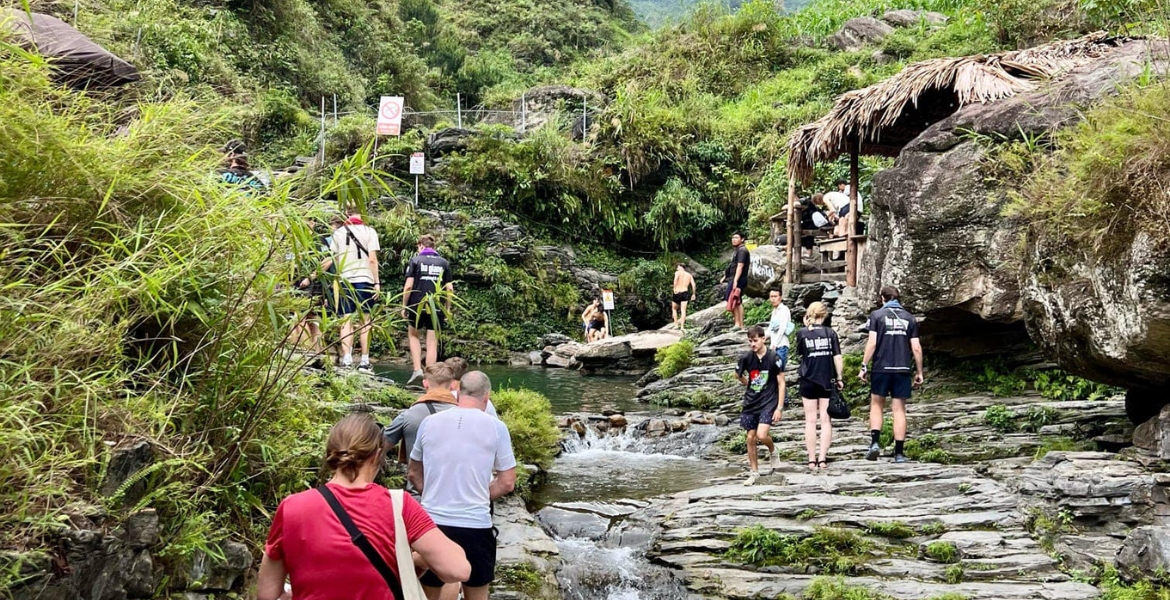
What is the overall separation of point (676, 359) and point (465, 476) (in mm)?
11127

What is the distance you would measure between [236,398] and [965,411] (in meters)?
8.26

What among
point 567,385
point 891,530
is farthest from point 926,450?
point 567,385

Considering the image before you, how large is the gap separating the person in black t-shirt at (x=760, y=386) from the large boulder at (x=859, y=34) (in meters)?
22.6

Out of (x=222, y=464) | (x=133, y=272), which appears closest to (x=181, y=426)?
(x=222, y=464)

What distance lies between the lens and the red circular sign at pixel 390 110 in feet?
61.3

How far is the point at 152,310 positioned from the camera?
4531mm

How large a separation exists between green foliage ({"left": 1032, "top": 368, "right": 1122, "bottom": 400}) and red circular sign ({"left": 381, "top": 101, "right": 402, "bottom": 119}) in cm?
1343

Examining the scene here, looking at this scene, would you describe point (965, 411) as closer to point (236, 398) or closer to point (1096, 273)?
point (1096, 273)

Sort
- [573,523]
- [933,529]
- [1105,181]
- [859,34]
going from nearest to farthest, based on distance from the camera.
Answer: [933,529] < [1105,181] < [573,523] < [859,34]

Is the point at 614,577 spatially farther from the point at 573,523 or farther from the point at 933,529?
the point at 933,529

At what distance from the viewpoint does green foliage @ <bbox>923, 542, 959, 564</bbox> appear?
6.48 m

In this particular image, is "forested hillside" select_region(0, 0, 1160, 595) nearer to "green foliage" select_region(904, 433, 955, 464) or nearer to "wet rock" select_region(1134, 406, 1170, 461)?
"wet rock" select_region(1134, 406, 1170, 461)

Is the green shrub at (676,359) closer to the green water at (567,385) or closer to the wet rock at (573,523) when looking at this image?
the green water at (567,385)

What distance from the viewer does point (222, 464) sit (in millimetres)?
4594
